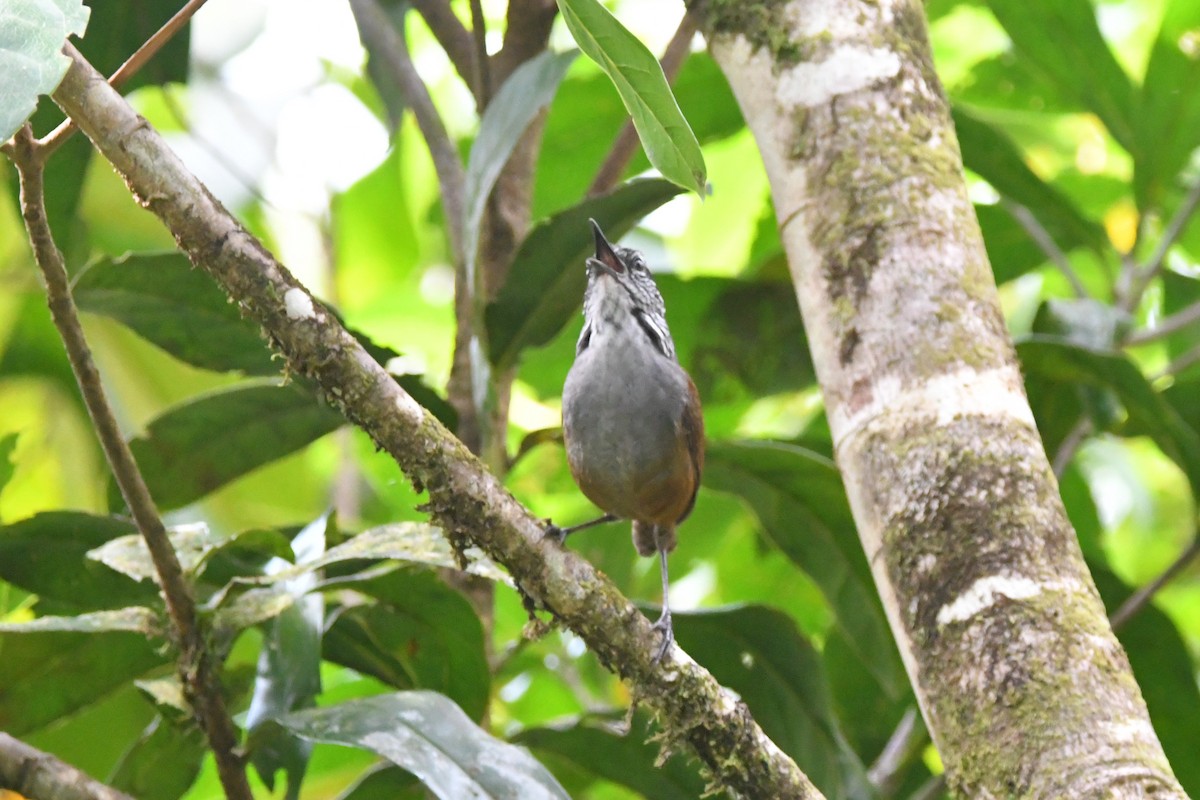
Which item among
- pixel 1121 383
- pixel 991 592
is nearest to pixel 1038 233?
pixel 1121 383

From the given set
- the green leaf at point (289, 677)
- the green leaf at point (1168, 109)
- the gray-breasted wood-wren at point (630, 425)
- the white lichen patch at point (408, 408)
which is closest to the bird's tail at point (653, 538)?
the gray-breasted wood-wren at point (630, 425)

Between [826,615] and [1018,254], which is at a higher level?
[1018,254]

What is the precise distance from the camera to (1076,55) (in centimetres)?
325

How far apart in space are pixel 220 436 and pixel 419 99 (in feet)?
2.80

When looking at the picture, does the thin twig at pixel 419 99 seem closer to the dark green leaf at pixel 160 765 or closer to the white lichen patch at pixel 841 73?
the white lichen patch at pixel 841 73

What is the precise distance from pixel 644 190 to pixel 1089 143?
338cm

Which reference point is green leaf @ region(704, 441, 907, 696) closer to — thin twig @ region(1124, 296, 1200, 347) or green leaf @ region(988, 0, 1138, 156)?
thin twig @ region(1124, 296, 1200, 347)

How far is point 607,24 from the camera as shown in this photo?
1.47 metres

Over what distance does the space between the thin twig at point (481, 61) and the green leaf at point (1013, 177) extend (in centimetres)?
119

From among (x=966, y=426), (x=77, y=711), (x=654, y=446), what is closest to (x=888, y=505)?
(x=966, y=426)

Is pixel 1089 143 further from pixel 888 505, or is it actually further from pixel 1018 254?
pixel 888 505

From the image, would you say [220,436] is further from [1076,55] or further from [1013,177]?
[1076,55]

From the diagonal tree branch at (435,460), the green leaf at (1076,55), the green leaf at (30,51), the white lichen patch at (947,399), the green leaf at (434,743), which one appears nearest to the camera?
the green leaf at (30,51)

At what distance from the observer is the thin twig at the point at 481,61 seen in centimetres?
241
